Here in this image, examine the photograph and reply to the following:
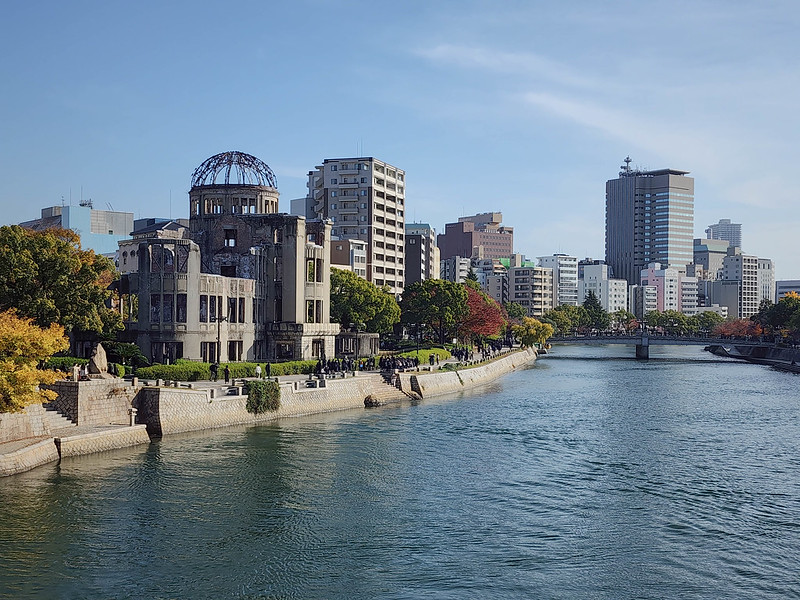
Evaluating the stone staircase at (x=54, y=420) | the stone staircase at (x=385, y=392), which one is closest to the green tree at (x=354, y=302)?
the stone staircase at (x=385, y=392)

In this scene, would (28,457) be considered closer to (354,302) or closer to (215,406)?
(215,406)

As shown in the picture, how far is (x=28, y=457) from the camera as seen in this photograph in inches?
1896

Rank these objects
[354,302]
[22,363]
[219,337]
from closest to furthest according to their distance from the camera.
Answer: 1. [22,363]
2. [219,337]
3. [354,302]

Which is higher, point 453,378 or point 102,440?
point 453,378

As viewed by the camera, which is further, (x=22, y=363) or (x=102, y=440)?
(x=102, y=440)

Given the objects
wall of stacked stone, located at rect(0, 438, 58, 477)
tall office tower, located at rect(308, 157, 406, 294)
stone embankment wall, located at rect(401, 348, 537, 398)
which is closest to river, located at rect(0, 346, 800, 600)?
wall of stacked stone, located at rect(0, 438, 58, 477)

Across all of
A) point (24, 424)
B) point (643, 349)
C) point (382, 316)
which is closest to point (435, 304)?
point (382, 316)

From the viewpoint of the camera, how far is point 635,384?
384 ft

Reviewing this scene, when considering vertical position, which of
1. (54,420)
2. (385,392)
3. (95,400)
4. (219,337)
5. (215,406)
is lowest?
(385,392)

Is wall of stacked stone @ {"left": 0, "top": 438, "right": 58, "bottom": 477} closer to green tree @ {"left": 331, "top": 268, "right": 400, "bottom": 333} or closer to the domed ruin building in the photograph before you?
the domed ruin building

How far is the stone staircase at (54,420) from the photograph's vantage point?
5385 cm

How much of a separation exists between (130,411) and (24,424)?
8637 mm

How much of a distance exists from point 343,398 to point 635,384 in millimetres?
53285

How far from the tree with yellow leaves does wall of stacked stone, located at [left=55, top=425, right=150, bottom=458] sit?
303 cm
